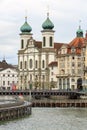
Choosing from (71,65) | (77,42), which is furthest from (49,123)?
(77,42)

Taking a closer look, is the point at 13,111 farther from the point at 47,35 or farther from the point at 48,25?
the point at 48,25

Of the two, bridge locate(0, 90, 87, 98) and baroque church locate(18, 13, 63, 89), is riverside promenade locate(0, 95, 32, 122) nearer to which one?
bridge locate(0, 90, 87, 98)

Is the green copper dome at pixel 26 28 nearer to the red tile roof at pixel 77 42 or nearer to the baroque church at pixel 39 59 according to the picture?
the baroque church at pixel 39 59

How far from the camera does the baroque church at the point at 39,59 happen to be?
179625mm

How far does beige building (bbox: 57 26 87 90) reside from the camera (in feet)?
538

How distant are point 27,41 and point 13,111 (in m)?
105

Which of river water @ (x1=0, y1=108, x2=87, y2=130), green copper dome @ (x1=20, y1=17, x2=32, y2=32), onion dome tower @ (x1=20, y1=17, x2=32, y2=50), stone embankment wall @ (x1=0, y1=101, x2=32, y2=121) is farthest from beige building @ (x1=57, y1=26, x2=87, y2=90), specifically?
stone embankment wall @ (x1=0, y1=101, x2=32, y2=121)

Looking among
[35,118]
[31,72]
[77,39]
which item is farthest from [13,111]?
[31,72]

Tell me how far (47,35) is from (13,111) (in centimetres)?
9903

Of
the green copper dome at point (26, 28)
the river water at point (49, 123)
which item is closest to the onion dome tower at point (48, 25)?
the green copper dome at point (26, 28)

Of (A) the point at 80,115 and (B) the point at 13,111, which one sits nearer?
(B) the point at 13,111

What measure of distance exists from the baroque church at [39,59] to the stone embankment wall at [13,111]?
82823mm

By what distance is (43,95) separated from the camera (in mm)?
147250

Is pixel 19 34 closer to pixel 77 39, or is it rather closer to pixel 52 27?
pixel 52 27
